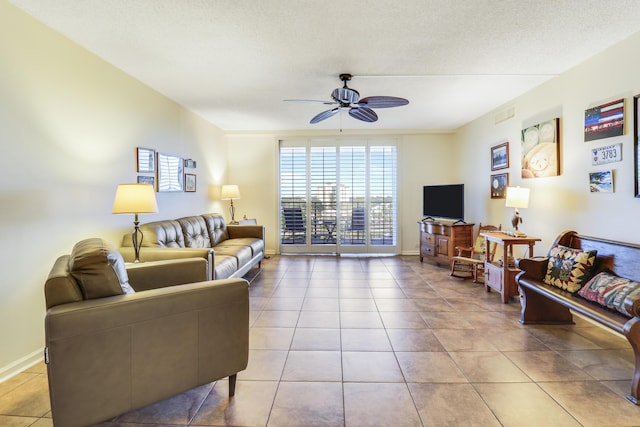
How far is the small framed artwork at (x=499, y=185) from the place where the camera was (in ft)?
14.0

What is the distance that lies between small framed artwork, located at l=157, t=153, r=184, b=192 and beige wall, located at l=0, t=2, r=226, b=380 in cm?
48

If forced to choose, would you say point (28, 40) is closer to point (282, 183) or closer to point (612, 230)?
point (282, 183)

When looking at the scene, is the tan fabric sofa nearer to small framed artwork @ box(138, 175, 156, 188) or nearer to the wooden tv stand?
small framed artwork @ box(138, 175, 156, 188)

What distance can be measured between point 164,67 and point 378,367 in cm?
340

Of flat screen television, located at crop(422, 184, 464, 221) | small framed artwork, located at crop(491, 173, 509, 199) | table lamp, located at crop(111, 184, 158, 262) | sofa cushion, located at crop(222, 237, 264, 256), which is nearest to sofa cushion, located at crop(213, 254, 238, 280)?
sofa cushion, located at crop(222, 237, 264, 256)

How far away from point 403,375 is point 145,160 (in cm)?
346

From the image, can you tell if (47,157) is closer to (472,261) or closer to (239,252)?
(239,252)

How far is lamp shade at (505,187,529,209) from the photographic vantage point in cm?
347

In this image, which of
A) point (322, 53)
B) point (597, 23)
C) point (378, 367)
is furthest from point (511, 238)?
point (322, 53)

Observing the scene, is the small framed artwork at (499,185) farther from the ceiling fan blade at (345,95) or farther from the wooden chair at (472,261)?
the ceiling fan blade at (345,95)

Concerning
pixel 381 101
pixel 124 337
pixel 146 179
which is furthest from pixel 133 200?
pixel 381 101

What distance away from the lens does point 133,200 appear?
254 cm

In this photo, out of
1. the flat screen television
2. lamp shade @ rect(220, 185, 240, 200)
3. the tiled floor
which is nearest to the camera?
the tiled floor

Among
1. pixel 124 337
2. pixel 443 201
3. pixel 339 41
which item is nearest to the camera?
pixel 124 337
